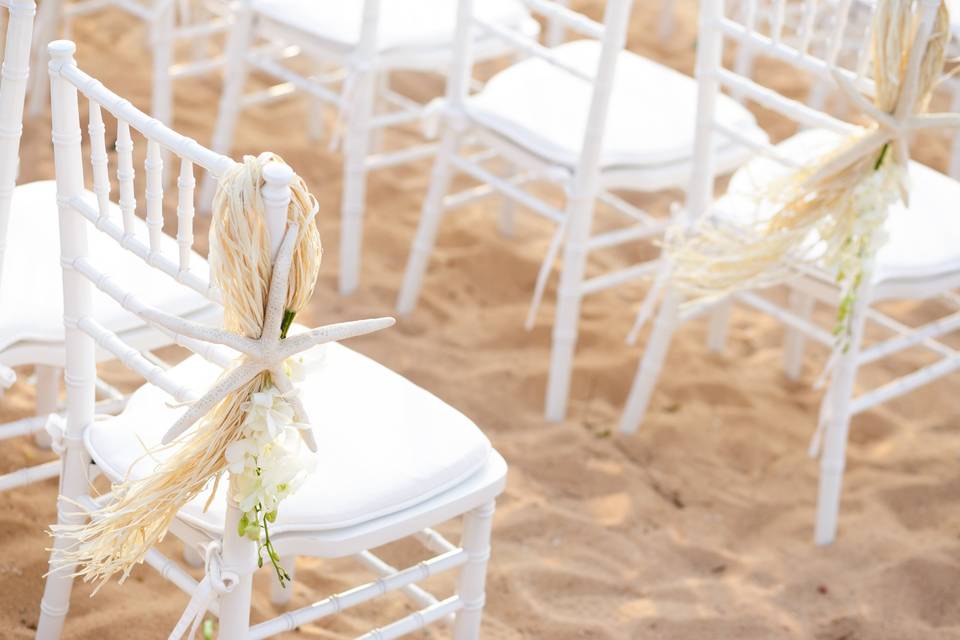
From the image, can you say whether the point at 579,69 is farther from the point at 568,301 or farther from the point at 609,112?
the point at 568,301

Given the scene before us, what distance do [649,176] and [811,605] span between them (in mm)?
851

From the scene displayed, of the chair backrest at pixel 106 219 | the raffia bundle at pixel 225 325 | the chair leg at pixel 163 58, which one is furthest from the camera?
the chair leg at pixel 163 58

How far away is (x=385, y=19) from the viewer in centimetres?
309

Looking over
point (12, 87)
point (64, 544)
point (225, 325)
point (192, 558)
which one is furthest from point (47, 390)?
point (225, 325)

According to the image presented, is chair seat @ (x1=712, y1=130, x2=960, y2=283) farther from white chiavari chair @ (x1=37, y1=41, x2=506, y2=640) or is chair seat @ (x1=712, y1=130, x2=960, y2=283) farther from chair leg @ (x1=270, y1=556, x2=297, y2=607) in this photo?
chair leg @ (x1=270, y1=556, x2=297, y2=607)

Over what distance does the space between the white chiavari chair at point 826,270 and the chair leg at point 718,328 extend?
1.12 feet

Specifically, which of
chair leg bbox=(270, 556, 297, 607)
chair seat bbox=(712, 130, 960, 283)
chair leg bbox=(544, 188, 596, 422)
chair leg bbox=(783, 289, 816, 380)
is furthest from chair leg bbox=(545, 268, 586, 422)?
chair leg bbox=(270, 556, 297, 607)

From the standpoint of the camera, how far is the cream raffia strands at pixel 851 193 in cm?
217

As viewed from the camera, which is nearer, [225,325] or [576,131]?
[225,325]

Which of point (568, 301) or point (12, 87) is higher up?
point (12, 87)

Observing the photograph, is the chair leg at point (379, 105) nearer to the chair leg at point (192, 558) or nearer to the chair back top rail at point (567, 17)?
the chair back top rail at point (567, 17)

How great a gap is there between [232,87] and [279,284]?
6.51ft

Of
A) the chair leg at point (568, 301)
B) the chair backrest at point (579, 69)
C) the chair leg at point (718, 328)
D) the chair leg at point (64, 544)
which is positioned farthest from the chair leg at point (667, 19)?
the chair leg at point (64, 544)

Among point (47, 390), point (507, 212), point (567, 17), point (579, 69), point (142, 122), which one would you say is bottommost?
point (507, 212)
